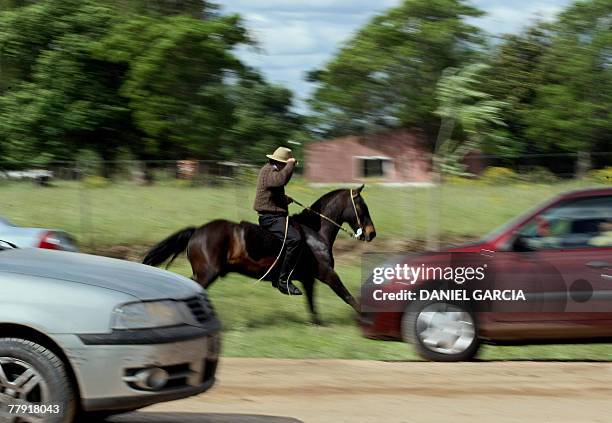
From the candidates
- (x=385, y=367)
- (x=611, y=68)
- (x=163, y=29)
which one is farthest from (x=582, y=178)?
(x=611, y=68)

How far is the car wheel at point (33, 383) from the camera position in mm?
6152

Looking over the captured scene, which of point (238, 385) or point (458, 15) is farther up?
point (238, 385)

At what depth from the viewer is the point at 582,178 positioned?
20.1m

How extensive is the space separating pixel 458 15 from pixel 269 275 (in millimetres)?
51925

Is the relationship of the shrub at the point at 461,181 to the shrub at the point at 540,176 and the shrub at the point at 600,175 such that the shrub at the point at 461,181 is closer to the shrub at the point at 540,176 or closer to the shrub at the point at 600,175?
the shrub at the point at 540,176

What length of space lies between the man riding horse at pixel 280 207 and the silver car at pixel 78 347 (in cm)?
737

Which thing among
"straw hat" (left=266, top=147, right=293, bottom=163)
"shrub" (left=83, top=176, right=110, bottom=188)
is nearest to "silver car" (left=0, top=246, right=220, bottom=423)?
"straw hat" (left=266, top=147, right=293, bottom=163)

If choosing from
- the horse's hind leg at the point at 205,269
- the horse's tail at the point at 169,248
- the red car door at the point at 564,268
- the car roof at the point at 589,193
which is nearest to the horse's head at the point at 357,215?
the horse's hind leg at the point at 205,269

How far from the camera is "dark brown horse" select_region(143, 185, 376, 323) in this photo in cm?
1386

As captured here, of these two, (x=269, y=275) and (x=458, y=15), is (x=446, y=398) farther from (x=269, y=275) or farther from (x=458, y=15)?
(x=458, y=15)

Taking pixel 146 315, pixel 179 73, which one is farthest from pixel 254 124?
pixel 146 315

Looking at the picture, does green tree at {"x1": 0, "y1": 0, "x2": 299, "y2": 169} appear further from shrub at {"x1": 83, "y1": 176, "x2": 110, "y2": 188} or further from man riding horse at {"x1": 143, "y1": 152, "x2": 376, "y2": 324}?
man riding horse at {"x1": 143, "y1": 152, "x2": 376, "y2": 324}

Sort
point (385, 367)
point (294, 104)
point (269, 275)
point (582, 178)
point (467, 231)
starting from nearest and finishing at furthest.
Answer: point (385, 367)
point (269, 275)
point (582, 178)
point (467, 231)
point (294, 104)

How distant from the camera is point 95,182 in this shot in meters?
21.9
